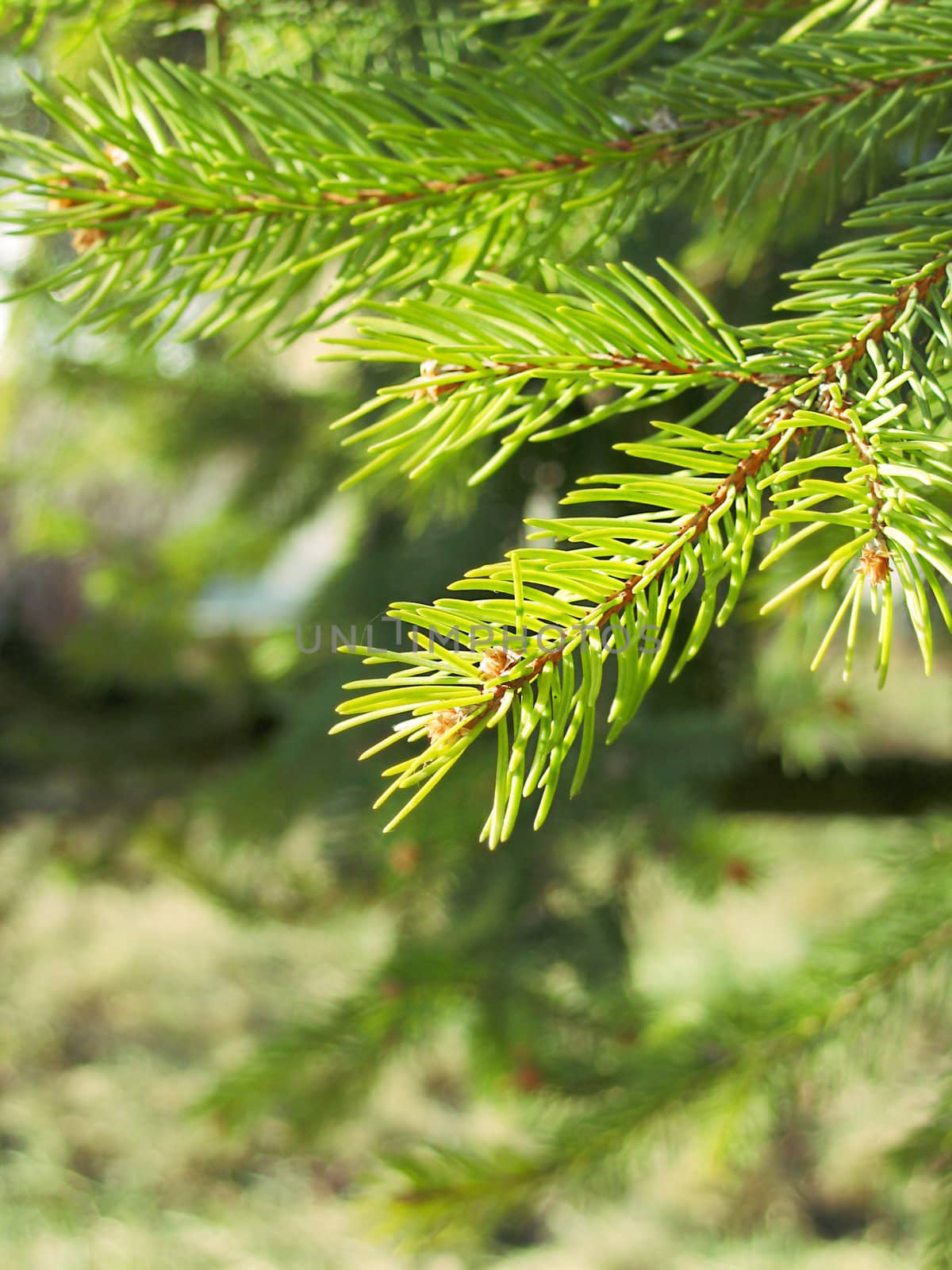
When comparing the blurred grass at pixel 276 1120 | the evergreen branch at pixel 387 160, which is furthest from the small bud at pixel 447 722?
the blurred grass at pixel 276 1120

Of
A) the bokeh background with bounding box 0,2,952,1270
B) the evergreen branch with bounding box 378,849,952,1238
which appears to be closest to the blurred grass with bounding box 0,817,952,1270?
the bokeh background with bounding box 0,2,952,1270

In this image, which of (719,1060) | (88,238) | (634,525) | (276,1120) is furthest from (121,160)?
(276,1120)

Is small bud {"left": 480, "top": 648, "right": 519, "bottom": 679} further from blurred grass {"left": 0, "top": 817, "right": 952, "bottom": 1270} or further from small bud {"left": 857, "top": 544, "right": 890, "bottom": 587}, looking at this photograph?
blurred grass {"left": 0, "top": 817, "right": 952, "bottom": 1270}

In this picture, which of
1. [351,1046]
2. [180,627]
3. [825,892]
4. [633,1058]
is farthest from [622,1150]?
[825,892]

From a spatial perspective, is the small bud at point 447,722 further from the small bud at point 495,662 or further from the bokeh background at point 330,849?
the bokeh background at point 330,849

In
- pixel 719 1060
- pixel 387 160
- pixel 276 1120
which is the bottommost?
pixel 276 1120

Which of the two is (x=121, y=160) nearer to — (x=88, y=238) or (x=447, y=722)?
(x=88, y=238)
